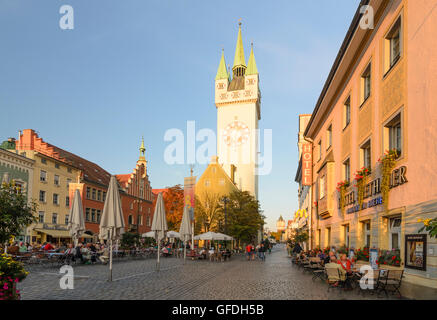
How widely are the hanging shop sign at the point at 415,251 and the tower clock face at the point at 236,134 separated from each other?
7413 centimetres

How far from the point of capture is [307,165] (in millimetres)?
31312

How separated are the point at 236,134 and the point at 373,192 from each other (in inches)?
Result: 2821

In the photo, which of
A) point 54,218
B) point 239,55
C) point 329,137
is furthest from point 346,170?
point 239,55

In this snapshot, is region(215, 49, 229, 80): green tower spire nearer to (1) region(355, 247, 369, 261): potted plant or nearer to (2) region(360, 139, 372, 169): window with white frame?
(2) region(360, 139, 372, 169): window with white frame

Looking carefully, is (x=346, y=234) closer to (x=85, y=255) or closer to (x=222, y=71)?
(x=85, y=255)

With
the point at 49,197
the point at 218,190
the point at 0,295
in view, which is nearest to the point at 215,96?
the point at 218,190

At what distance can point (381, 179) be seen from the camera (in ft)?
42.4

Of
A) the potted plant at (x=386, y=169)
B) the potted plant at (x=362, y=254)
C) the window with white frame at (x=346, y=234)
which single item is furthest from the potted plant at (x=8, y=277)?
the window with white frame at (x=346, y=234)

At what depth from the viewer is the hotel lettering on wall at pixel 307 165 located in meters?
31.0

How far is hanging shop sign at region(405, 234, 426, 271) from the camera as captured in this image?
9.87 meters

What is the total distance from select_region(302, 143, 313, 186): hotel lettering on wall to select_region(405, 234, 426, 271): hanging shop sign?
20158 mm

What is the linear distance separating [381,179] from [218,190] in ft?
179

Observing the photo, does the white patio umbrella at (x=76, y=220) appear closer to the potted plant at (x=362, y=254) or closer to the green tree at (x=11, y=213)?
the green tree at (x=11, y=213)
